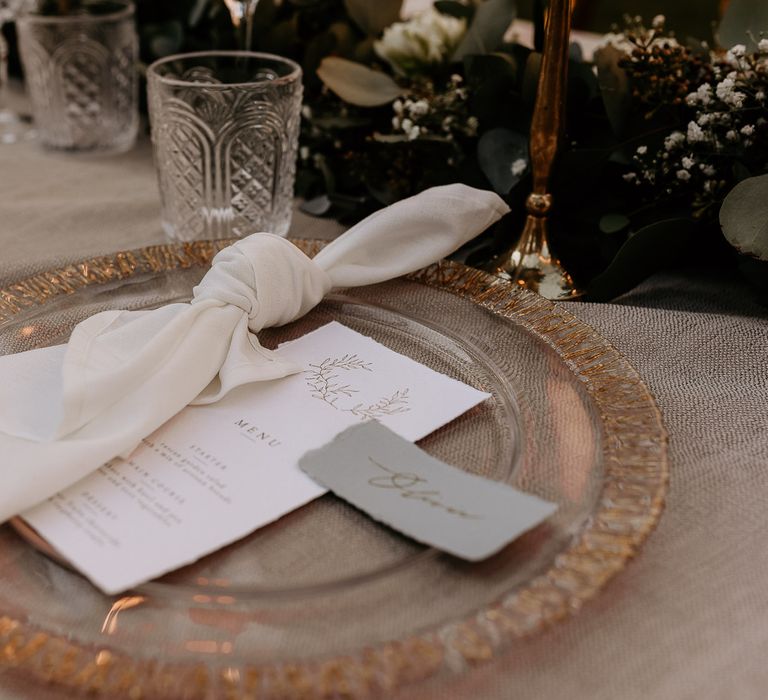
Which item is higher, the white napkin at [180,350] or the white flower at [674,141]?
the white flower at [674,141]

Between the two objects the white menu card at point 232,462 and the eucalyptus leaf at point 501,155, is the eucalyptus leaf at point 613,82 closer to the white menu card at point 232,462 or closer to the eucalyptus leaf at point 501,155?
the eucalyptus leaf at point 501,155

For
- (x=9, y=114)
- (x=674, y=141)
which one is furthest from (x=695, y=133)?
(x=9, y=114)

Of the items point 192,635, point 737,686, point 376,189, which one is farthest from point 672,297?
point 192,635

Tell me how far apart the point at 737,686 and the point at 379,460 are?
0.69 feet

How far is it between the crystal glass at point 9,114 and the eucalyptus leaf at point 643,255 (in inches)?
30.9

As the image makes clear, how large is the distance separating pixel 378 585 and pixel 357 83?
60cm

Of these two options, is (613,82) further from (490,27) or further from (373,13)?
(373,13)

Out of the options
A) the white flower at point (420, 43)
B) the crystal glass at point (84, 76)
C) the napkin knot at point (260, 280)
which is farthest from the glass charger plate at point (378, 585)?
the crystal glass at point (84, 76)

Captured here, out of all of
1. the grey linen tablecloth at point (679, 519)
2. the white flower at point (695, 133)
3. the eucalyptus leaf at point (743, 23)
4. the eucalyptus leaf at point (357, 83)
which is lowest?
the grey linen tablecloth at point (679, 519)

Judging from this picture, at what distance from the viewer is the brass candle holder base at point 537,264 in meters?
0.74

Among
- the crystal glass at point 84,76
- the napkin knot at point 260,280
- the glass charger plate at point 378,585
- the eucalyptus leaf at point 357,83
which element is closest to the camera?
the glass charger plate at point 378,585

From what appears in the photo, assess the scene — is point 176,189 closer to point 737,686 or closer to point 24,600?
point 24,600

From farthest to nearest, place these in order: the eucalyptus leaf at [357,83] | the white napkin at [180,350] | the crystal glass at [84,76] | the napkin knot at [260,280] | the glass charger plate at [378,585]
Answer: the crystal glass at [84,76]
the eucalyptus leaf at [357,83]
the napkin knot at [260,280]
the white napkin at [180,350]
the glass charger plate at [378,585]

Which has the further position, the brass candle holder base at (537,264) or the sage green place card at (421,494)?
the brass candle holder base at (537,264)
